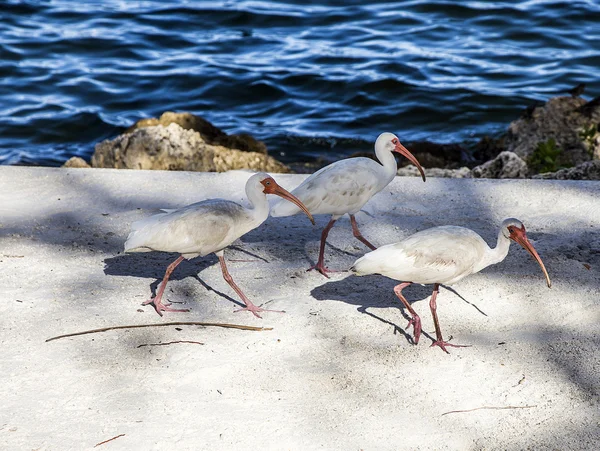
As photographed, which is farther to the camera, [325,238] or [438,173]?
[438,173]

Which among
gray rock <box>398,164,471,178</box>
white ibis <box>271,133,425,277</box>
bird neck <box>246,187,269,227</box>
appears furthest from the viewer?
gray rock <box>398,164,471,178</box>

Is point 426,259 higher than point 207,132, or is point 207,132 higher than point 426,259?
point 426,259

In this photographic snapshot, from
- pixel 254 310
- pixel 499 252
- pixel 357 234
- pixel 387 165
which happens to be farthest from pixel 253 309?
pixel 387 165

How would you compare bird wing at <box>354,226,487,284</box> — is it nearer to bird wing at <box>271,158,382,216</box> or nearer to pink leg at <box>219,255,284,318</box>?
pink leg at <box>219,255,284,318</box>

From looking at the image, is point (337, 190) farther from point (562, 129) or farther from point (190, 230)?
point (562, 129)

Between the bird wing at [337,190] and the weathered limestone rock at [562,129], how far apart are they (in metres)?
3.54

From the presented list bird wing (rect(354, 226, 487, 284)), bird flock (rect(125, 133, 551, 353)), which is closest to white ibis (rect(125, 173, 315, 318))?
bird flock (rect(125, 133, 551, 353))

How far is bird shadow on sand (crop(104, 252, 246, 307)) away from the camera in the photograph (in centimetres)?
467

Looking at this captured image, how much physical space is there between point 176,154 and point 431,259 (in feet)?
12.9

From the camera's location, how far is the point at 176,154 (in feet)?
24.3

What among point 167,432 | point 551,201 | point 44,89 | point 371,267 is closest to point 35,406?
point 167,432

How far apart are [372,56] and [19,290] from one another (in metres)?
8.82

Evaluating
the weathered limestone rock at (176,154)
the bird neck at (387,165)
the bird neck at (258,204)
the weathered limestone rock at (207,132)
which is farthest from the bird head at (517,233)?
the weathered limestone rock at (207,132)

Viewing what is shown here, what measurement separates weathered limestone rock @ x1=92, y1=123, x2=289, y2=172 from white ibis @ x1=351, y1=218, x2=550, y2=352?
355 centimetres
